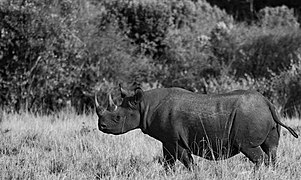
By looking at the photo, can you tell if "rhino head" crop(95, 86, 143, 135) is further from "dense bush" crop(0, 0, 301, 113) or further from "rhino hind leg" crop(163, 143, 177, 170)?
"dense bush" crop(0, 0, 301, 113)

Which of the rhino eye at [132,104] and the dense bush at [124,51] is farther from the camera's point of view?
the dense bush at [124,51]

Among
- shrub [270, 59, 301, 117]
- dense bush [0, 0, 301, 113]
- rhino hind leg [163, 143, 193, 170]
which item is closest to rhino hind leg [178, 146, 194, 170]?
rhino hind leg [163, 143, 193, 170]

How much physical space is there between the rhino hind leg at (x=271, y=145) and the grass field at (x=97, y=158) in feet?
0.42

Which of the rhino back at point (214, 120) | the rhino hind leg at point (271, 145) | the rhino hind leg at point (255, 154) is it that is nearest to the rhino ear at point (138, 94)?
the rhino back at point (214, 120)

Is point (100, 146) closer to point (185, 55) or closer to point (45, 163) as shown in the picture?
point (45, 163)

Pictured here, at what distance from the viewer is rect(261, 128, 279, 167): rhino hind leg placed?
20.7 ft

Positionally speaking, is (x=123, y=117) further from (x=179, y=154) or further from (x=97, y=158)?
(x=97, y=158)

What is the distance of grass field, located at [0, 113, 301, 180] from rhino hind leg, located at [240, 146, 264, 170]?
85mm

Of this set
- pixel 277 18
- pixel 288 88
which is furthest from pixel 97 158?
pixel 277 18

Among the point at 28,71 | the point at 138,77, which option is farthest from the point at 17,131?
the point at 138,77

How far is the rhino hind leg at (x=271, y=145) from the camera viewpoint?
20.7 ft

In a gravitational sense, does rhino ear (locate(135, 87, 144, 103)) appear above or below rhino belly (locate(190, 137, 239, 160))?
above

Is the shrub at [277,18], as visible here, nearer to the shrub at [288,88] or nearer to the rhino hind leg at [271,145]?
the shrub at [288,88]

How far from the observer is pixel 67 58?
14773 mm
